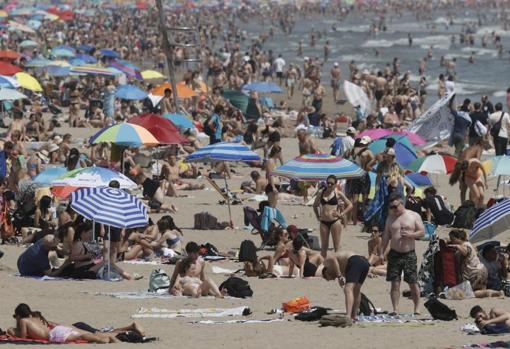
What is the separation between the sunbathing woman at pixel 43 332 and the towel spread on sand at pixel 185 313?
1.18 m

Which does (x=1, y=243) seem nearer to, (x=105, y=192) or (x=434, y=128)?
(x=105, y=192)

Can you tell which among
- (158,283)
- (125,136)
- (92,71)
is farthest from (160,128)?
(92,71)

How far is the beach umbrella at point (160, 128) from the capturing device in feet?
59.2

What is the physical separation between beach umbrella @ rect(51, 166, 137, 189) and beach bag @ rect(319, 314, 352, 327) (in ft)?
14.3

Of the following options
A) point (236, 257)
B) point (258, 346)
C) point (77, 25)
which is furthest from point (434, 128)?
point (77, 25)

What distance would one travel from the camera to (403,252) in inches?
437

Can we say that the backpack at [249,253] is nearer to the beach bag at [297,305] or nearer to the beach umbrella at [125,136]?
the beach bag at [297,305]

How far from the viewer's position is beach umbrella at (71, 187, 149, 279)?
1222cm

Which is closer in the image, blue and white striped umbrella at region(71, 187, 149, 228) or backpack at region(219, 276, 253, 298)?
backpack at region(219, 276, 253, 298)

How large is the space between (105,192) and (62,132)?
13.2 meters

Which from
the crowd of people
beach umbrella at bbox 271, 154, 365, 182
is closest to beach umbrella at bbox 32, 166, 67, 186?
the crowd of people

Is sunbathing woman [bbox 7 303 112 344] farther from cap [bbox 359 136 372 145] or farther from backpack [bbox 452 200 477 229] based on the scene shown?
cap [bbox 359 136 372 145]

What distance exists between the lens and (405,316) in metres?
11.0

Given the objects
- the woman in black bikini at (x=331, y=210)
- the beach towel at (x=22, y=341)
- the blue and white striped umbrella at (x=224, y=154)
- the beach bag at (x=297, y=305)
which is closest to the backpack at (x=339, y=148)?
the blue and white striped umbrella at (x=224, y=154)
